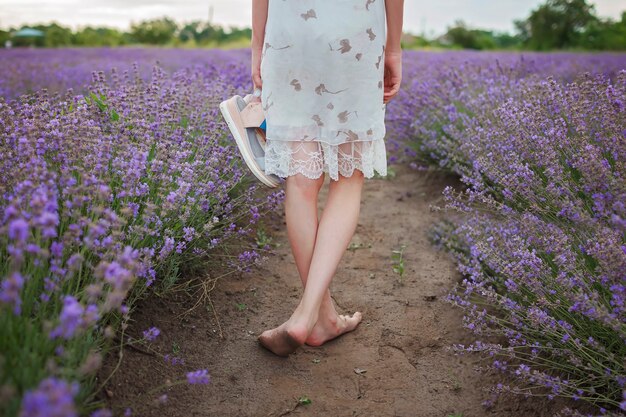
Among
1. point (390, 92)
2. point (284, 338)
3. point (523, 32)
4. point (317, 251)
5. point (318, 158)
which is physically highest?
point (523, 32)

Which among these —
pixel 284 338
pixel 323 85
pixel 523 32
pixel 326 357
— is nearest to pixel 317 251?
pixel 284 338

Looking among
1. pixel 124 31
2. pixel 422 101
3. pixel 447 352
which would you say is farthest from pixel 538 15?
pixel 447 352

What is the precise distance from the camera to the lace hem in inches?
76.2

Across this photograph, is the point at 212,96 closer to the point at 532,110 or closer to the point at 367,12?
the point at 367,12

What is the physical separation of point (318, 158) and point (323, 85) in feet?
0.83

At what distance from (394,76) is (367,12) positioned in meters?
0.33

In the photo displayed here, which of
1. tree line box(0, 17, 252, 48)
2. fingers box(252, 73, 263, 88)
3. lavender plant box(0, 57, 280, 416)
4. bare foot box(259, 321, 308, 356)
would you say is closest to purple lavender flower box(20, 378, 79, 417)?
lavender plant box(0, 57, 280, 416)

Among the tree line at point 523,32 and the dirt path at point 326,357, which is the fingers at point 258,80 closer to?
the dirt path at point 326,357

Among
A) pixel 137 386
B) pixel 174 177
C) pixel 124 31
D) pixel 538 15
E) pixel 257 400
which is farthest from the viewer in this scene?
pixel 538 15

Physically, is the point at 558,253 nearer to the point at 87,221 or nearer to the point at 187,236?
the point at 187,236

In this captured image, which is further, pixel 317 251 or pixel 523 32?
pixel 523 32

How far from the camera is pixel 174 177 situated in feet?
7.46

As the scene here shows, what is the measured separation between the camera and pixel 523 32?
39.8 meters

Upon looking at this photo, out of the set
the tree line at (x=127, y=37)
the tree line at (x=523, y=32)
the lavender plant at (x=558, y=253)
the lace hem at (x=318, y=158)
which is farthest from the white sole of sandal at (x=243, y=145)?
the tree line at (x=523, y=32)
